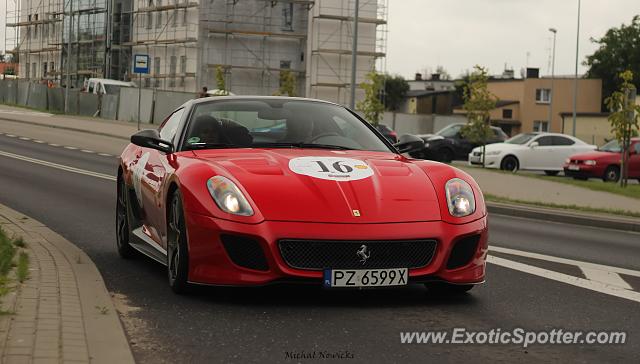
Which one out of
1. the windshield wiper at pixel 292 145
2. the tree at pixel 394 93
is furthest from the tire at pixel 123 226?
the tree at pixel 394 93

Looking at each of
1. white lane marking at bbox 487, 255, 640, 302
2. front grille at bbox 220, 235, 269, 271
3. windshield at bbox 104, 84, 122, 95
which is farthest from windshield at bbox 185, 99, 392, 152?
windshield at bbox 104, 84, 122, 95

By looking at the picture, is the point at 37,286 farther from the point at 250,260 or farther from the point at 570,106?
the point at 570,106

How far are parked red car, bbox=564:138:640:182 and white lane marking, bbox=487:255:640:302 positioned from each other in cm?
2484

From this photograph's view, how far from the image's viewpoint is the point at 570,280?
8.62 m

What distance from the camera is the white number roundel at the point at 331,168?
711cm

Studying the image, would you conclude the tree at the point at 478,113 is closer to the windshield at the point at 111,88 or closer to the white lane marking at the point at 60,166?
the white lane marking at the point at 60,166

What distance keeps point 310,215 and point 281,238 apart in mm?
224

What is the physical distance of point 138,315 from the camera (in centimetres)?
659

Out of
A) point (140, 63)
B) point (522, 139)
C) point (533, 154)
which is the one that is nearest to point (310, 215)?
point (533, 154)

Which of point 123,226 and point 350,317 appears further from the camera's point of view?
point 123,226

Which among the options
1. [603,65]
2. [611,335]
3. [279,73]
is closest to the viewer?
[611,335]

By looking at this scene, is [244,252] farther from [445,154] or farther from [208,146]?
[445,154]

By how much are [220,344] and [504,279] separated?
11.3ft

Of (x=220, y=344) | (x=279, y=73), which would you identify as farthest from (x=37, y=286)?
(x=279, y=73)
